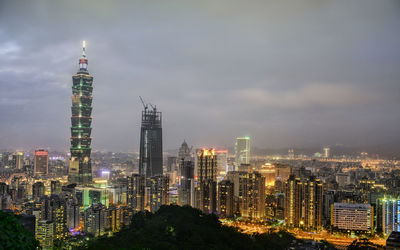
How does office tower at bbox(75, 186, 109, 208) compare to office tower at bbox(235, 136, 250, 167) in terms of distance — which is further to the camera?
office tower at bbox(235, 136, 250, 167)

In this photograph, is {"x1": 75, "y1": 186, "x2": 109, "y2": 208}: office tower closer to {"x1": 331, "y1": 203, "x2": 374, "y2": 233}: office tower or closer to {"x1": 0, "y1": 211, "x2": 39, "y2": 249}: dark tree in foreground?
{"x1": 331, "y1": 203, "x2": 374, "y2": 233}: office tower

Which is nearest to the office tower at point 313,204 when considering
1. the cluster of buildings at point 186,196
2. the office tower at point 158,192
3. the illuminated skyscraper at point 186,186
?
the cluster of buildings at point 186,196

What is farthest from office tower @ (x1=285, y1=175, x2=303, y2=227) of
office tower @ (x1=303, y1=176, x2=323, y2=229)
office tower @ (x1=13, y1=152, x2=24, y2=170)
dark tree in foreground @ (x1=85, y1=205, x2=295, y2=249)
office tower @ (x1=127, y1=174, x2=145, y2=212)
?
office tower @ (x1=13, y1=152, x2=24, y2=170)

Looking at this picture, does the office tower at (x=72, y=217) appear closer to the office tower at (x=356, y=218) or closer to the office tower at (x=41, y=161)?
the office tower at (x=356, y=218)

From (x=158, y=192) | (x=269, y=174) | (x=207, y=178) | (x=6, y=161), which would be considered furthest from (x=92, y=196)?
(x=269, y=174)

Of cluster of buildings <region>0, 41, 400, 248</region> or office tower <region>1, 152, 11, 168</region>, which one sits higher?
office tower <region>1, 152, 11, 168</region>

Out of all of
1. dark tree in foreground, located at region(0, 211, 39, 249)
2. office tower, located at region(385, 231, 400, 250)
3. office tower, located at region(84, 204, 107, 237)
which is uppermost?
dark tree in foreground, located at region(0, 211, 39, 249)

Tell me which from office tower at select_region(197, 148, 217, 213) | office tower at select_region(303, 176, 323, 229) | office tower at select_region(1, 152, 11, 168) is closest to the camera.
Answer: office tower at select_region(303, 176, 323, 229)

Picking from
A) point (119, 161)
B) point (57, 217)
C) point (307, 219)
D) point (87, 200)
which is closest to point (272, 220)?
point (307, 219)
